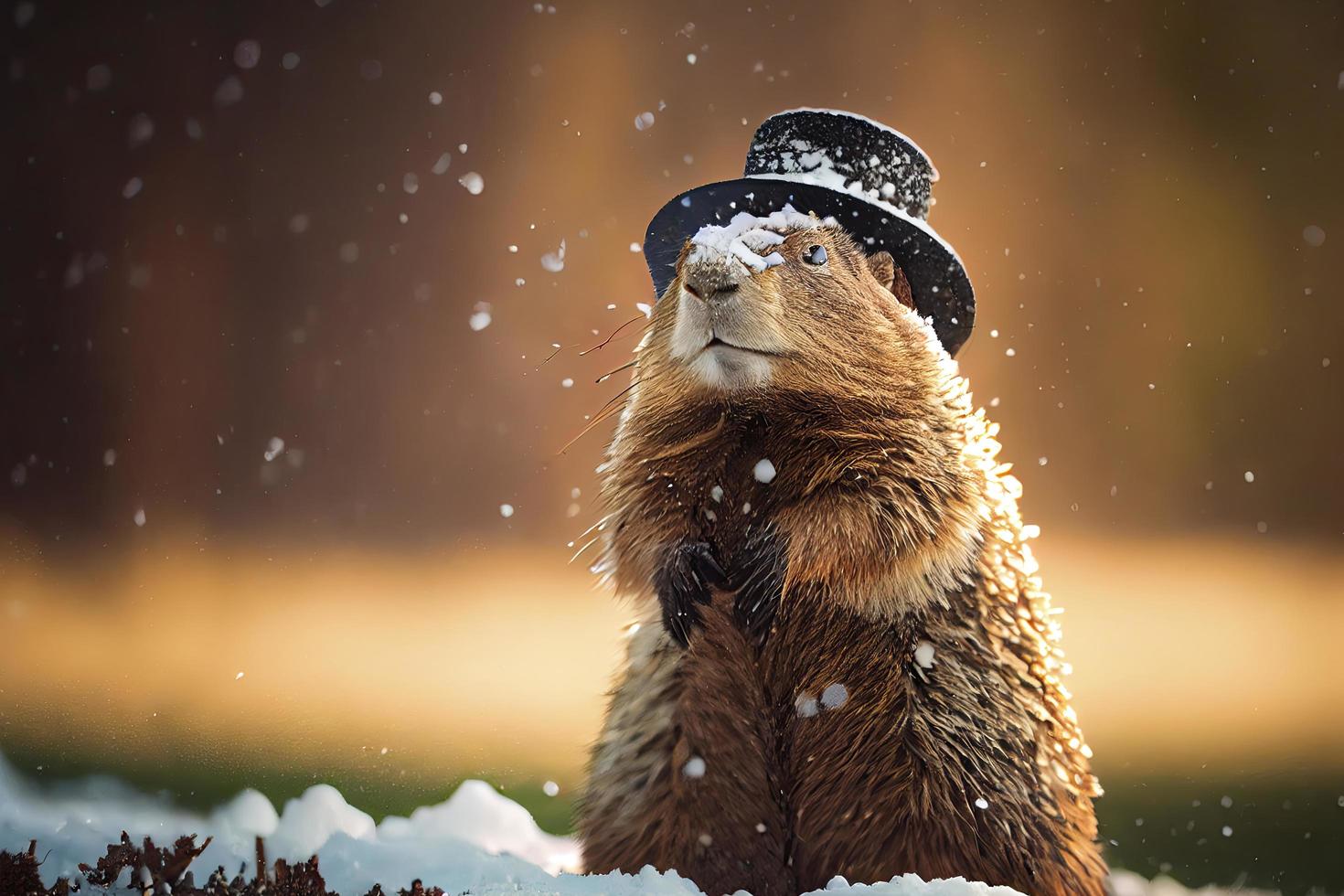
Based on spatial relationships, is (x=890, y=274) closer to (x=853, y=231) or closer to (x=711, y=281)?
(x=853, y=231)

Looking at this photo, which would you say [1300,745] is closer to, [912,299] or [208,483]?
[912,299]

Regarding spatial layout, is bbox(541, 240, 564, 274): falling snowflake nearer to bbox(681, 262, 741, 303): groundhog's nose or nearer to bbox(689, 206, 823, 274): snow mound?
bbox(689, 206, 823, 274): snow mound

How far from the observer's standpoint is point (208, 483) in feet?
7.04

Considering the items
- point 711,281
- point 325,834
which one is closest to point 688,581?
point 711,281

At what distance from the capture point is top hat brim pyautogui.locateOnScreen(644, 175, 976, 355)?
178 centimetres

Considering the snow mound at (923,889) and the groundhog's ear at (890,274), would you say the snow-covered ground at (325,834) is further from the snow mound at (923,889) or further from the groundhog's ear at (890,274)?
the groundhog's ear at (890,274)

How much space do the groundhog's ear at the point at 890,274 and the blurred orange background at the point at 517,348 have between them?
371mm

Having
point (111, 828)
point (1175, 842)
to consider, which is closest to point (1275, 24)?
point (1175, 842)

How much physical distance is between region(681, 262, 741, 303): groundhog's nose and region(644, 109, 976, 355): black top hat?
336 mm

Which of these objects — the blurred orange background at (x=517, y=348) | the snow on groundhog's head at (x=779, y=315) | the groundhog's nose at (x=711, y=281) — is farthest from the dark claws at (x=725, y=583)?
the blurred orange background at (x=517, y=348)

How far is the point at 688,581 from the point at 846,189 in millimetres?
761

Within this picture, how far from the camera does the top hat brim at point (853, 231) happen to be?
178cm

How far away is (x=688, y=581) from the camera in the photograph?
5.34 ft

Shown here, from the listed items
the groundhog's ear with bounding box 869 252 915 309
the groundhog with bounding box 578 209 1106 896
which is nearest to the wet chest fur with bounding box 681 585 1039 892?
the groundhog with bounding box 578 209 1106 896
